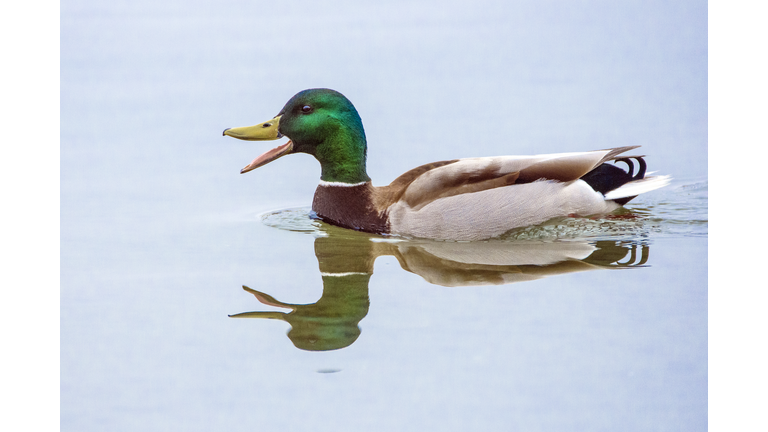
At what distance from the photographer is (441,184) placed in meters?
4.91

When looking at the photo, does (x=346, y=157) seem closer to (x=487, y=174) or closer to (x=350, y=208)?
(x=350, y=208)

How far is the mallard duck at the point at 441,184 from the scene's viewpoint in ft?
15.9

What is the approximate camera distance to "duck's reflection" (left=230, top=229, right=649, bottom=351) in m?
4.00

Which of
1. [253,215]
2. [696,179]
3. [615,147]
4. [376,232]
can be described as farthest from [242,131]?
[696,179]

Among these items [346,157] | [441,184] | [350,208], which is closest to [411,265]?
[441,184]

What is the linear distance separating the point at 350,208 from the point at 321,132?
0.46 meters

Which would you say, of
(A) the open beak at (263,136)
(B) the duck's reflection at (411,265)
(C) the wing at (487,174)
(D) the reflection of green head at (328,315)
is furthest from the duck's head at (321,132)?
(D) the reflection of green head at (328,315)

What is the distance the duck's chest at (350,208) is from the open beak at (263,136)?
307 mm

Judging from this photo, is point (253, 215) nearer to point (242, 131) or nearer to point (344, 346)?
point (242, 131)

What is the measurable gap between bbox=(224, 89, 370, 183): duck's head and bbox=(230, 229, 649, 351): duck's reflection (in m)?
0.40

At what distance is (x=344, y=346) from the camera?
3.91 metres

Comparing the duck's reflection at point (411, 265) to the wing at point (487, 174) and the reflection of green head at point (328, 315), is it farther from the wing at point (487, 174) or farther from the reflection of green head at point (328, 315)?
the wing at point (487, 174)

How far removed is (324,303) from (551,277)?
1099 mm

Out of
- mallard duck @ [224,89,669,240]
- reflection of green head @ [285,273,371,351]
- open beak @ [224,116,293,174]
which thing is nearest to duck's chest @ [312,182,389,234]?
mallard duck @ [224,89,669,240]
